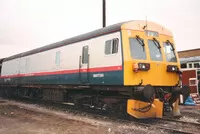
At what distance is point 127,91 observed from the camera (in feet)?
31.3

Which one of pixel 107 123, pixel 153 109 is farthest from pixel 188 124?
pixel 107 123

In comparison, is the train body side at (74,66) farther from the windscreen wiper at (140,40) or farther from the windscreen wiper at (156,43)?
the windscreen wiper at (156,43)

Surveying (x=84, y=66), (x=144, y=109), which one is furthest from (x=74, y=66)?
(x=144, y=109)

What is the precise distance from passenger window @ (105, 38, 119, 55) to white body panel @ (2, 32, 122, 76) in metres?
0.12

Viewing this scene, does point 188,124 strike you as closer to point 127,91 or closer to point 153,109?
point 153,109

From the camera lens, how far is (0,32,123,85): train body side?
32.7 ft

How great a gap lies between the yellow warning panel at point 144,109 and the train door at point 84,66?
266 cm

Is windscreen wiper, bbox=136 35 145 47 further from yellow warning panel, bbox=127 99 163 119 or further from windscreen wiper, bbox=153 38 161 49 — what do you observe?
yellow warning panel, bbox=127 99 163 119

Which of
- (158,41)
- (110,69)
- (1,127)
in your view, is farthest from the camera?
(158,41)

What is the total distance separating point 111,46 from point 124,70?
1293 millimetres

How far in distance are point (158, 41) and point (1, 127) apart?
659cm

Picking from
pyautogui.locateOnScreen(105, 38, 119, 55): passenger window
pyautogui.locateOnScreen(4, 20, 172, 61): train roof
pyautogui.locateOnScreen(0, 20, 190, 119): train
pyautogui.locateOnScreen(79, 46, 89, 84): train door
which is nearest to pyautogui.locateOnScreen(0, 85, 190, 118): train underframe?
pyautogui.locateOnScreen(0, 20, 190, 119): train

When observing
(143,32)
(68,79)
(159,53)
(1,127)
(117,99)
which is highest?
(143,32)

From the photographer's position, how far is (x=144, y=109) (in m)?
9.57
